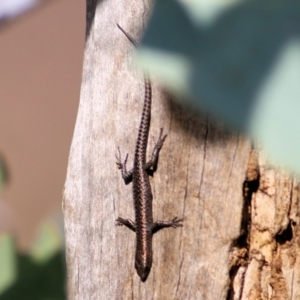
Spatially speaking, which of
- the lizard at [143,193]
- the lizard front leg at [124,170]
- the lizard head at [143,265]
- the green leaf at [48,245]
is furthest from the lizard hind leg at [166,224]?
the green leaf at [48,245]

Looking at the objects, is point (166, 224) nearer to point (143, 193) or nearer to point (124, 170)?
point (143, 193)

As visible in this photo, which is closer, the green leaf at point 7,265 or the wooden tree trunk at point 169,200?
the wooden tree trunk at point 169,200

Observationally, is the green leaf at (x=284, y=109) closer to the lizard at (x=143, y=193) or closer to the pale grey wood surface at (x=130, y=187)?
the pale grey wood surface at (x=130, y=187)

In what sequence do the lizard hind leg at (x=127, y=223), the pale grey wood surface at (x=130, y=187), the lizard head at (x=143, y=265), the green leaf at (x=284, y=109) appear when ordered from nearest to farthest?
the green leaf at (x=284, y=109) < the pale grey wood surface at (x=130, y=187) < the lizard head at (x=143, y=265) < the lizard hind leg at (x=127, y=223)

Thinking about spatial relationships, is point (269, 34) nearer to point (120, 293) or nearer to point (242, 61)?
point (242, 61)

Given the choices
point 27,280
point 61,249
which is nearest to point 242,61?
point 61,249

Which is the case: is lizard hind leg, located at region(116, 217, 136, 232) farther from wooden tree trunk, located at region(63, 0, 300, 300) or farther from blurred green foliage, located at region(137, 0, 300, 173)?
blurred green foliage, located at region(137, 0, 300, 173)

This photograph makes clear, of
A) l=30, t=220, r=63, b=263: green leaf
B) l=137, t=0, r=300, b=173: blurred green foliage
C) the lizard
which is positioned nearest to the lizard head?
the lizard
